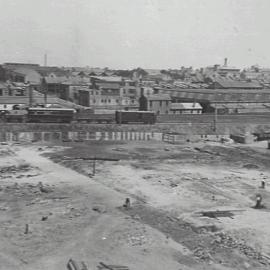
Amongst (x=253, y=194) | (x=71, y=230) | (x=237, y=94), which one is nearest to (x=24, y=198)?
(x=71, y=230)

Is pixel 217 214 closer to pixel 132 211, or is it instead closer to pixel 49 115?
pixel 132 211

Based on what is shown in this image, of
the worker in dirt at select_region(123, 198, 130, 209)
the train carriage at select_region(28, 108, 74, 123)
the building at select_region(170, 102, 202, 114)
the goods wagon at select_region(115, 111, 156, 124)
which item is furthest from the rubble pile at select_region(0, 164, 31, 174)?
the building at select_region(170, 102, 202, 114)

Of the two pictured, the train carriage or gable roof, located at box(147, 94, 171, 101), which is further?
gable roof, located at box(147, 94, 171, 101)

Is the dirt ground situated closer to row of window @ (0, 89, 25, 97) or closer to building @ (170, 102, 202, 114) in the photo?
building @ (170, 102, 202, 114)

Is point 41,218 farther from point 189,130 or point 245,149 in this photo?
point 189,130

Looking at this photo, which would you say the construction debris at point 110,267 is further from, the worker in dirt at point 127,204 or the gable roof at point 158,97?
the gable roof at point 158,97

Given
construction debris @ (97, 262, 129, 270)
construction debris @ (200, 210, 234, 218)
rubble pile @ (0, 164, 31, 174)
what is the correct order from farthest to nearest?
1. rubble pile @ (0, 164, 31, 174)
2. construction debris @ (200, 210, 234, 218)
3. construction debris @ (97, 262, 129, 270)
